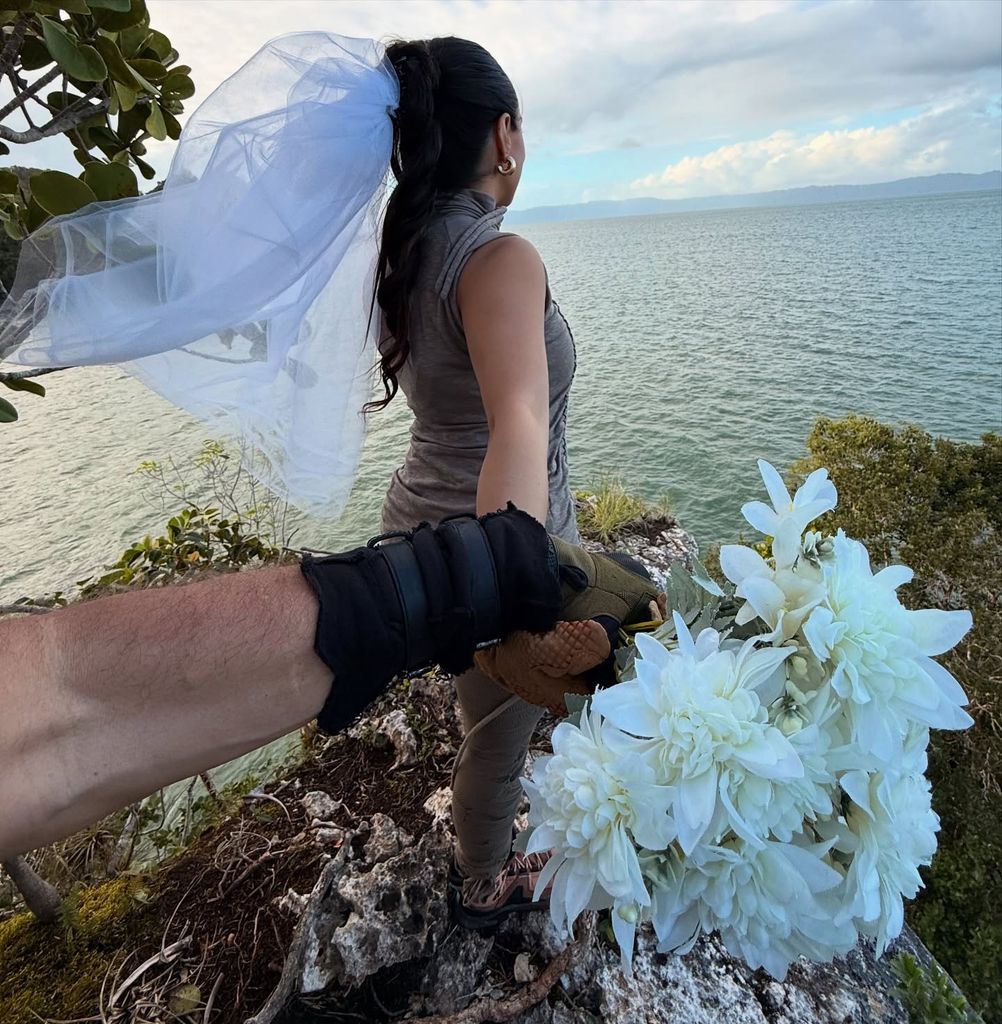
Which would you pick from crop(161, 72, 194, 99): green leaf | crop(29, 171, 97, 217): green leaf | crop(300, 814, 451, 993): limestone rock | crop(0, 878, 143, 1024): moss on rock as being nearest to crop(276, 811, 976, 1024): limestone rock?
crop(300, 814, 451, 993): limestone rock

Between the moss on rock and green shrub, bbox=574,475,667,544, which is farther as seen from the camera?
green shrub, bbox=574,475,667,544

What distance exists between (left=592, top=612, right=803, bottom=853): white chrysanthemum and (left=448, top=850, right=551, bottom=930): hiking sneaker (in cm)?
152

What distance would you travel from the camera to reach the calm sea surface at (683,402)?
18.8 ft

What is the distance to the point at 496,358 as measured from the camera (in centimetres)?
150

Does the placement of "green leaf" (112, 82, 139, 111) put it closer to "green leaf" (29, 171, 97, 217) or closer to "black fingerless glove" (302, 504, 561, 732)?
"green leaf" (29, 171, 97, 217)

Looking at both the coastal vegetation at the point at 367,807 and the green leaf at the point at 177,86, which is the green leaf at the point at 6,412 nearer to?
the green leaf at the point at 177,86

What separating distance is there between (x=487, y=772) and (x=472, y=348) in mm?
1261

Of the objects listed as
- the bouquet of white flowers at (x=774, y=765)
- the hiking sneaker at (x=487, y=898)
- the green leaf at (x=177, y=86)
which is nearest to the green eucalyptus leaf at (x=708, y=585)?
the bouquet of white flowers at (x=774, y=765)

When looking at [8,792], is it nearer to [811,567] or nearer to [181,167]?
[811,567]

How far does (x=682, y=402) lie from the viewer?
13.0m

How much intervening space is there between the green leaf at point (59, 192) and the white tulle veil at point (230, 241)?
8.5 inches

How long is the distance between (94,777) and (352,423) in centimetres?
167

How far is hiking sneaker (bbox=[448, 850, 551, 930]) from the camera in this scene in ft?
6.97

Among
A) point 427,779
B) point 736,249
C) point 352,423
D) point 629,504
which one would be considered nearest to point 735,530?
point 629,504
